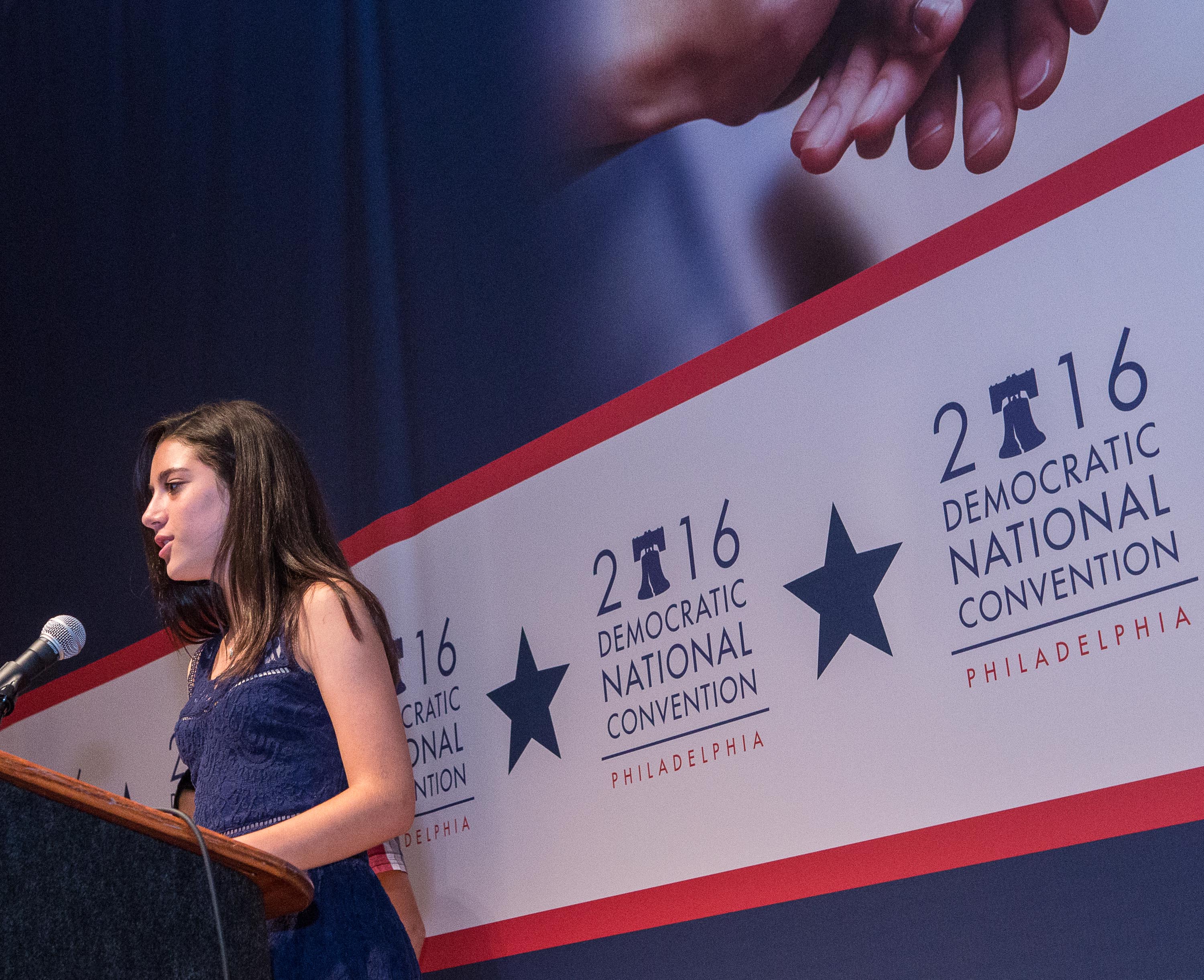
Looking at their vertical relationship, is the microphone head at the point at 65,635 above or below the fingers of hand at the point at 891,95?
below

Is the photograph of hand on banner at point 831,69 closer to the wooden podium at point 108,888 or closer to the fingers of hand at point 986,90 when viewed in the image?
the fingers of hand at point 986,90

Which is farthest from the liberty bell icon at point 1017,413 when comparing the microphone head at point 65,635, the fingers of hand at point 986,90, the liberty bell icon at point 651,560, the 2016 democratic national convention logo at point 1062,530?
the microphone head at point 65,635

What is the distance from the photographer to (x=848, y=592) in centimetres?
179

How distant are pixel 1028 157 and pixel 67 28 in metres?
2.79

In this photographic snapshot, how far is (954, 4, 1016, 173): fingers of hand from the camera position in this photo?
5.74 ft

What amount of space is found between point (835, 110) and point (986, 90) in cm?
25

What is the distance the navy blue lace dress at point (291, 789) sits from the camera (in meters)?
1.41

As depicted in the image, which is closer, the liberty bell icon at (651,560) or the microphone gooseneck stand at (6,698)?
the microphone gooseneck stand at (6,698)

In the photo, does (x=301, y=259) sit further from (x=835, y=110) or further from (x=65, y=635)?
(x=65, y=635)

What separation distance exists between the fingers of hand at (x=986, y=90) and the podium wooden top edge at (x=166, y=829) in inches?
47.7

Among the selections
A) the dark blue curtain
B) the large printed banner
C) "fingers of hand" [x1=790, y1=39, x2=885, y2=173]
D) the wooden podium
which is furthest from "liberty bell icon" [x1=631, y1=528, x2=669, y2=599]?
the wooden podium

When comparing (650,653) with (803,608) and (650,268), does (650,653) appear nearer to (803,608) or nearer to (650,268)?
(803,608)

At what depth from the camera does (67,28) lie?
141 inches

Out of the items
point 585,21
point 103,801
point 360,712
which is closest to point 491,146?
point 585,21
